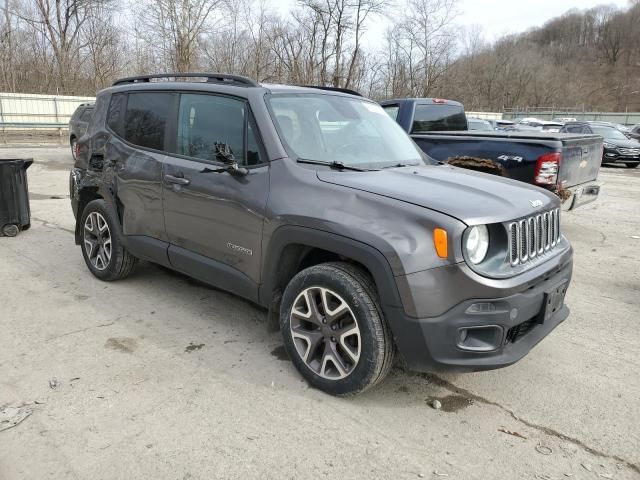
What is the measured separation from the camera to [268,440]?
2.72m

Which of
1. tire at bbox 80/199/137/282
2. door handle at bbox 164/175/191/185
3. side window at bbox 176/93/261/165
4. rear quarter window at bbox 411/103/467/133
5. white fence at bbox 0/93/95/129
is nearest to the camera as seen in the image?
side window at bbox 176/93/261/165

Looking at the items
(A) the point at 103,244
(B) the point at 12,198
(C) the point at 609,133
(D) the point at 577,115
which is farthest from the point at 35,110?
(D) the point at 577,115

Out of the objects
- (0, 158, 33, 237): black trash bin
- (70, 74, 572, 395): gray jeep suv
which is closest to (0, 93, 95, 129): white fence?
(0, 158, 33, 237): black trash bin

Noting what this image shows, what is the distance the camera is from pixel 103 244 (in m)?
4.94

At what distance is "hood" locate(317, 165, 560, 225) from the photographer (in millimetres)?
2785

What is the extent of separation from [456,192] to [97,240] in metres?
3.58

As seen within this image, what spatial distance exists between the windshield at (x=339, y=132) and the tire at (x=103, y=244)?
2.07 m

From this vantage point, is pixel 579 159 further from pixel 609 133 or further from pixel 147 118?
pixel 609 133

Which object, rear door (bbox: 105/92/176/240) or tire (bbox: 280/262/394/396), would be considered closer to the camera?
tire (bbox: 280/262/394/396)

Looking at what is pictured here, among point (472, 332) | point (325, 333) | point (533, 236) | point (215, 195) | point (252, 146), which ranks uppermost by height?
point (252, 146)

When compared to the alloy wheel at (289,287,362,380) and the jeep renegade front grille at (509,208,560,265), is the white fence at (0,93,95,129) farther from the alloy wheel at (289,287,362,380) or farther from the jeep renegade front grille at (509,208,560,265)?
the jeep renegade front grille at (509,208,560,265)

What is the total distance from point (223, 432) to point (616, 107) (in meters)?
92.0

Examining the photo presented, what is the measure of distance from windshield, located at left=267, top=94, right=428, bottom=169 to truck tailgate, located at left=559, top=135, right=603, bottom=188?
290cm

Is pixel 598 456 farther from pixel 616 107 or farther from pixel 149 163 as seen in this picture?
pixel 616 107
